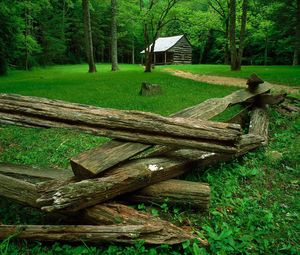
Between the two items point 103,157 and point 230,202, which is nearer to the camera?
point 103,157

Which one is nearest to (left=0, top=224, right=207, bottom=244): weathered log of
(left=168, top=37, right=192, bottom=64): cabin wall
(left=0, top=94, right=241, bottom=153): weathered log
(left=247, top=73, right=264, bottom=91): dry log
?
(left=0, top=94, right=241, bottom=153): weathered log

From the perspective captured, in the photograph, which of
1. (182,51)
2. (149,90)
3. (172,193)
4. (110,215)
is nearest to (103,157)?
(110,215)

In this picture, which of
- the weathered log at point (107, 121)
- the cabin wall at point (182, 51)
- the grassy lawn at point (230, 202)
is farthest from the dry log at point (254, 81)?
the cabin wall at point (182, 51)

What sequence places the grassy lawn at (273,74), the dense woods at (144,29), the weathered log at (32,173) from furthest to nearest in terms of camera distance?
1. the dense woods at (144,29)
2. the grassy lawn at (273,74)
3. the weathered log at (32,173)

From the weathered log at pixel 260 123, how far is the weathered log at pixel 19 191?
432cm

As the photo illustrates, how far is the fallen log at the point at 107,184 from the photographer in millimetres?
3424

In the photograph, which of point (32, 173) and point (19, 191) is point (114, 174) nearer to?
point (19, 191)

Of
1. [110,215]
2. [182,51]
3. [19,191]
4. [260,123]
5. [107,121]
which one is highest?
[182,51]

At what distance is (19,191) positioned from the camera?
3814 mm

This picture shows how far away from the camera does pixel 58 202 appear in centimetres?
337

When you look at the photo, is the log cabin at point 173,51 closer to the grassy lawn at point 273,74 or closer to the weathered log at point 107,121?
the grassy lawn at point 273,74

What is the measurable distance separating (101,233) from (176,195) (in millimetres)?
1085

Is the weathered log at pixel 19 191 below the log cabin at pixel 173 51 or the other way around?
below

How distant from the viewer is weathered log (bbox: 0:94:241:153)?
4070 mm
